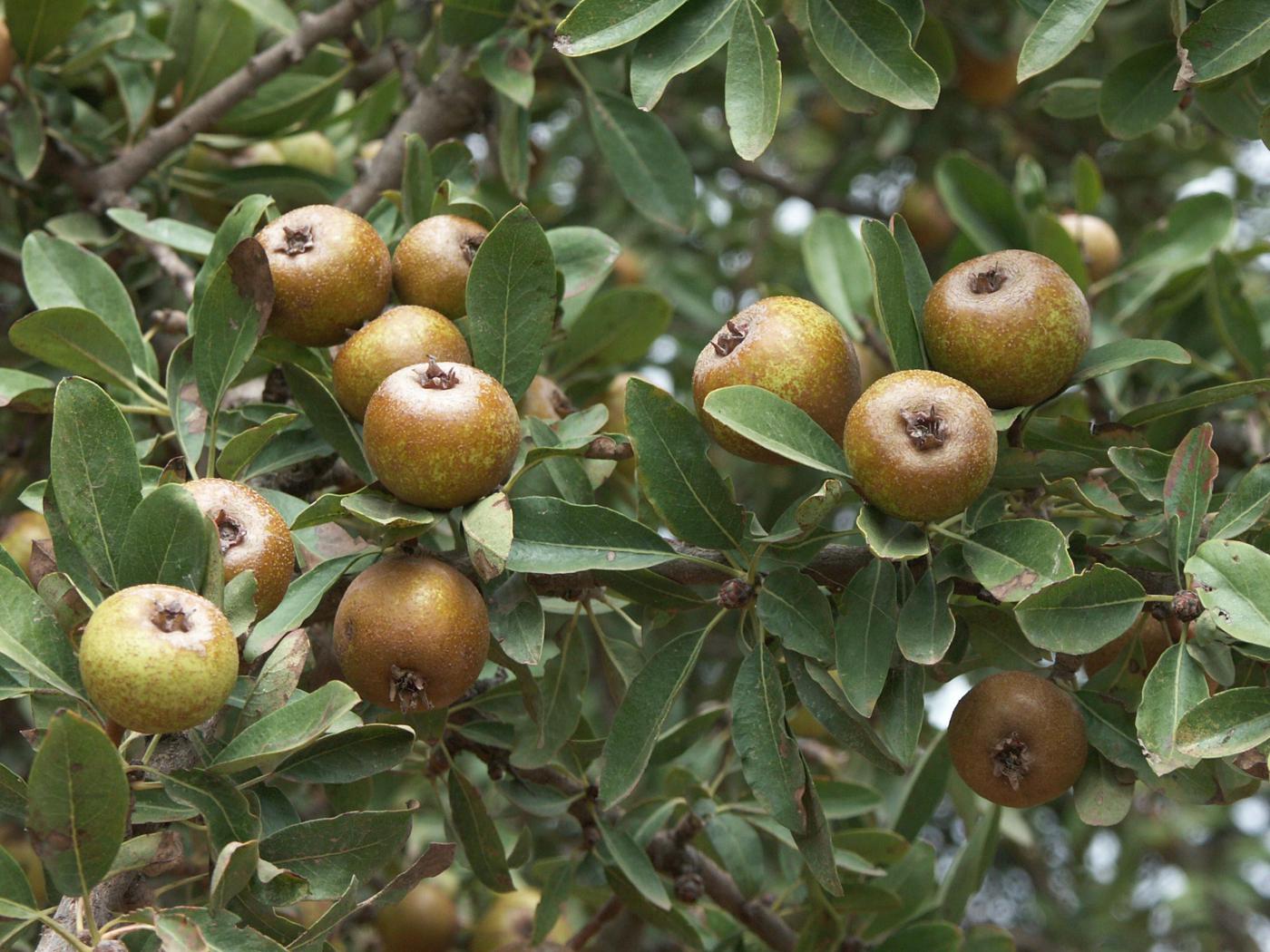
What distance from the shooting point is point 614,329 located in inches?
97.9

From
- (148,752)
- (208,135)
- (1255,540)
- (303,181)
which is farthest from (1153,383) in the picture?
(148,752)

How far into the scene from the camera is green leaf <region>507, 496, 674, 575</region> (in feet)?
5.27

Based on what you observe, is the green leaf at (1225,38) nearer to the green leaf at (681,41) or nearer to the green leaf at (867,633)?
the green leaf at (681,41)

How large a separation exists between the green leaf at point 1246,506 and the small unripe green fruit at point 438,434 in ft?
2.85

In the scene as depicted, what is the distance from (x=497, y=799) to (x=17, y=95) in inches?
68.2

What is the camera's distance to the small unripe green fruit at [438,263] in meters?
1.86

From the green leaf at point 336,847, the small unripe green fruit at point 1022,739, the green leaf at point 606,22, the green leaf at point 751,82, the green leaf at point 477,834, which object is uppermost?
the green leaf at point 606,22

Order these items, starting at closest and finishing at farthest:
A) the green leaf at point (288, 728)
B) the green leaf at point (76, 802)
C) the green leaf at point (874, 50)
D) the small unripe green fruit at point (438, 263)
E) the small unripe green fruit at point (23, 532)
Result: the green leaf at point (76, 802) → the green leaf at point (288, 728) → the green leaf at point (874, 50) → the small unripe green fruit at point (438, 263) → the small unripe green fruit at point (23, 532)

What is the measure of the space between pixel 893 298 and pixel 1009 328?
0.49 ft

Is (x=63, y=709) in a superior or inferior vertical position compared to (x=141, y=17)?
inferior

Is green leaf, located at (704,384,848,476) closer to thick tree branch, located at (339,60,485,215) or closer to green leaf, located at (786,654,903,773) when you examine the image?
green leaf, located at (786,654,903,773)

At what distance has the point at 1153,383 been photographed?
2.93m

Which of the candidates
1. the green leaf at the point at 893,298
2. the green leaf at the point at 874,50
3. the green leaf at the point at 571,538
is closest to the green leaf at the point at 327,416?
the green leaf at the point at 571,538

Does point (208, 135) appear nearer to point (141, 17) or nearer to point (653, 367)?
→ point (141, 17)
